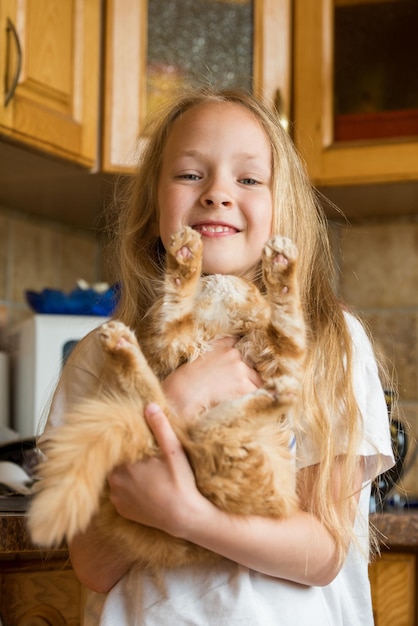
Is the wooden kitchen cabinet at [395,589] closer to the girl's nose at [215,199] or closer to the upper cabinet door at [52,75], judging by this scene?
the girl's nose at [215,199]

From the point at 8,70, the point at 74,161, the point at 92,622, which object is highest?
the point at 8,70

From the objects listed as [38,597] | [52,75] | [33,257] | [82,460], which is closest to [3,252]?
[33,257]

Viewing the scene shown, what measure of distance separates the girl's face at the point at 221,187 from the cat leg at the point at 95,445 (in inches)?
8.3

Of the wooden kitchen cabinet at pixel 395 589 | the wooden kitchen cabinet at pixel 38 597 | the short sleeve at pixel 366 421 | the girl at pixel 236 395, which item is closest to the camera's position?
the girl at pixel 236 395

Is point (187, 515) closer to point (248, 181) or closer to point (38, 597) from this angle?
point (248, 181)

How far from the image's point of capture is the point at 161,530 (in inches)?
35.5

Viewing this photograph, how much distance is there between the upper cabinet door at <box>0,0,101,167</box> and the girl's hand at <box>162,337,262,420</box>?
88cm

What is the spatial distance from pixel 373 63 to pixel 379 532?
3.59 feet

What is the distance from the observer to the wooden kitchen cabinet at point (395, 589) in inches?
57.1

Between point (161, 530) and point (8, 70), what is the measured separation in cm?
106

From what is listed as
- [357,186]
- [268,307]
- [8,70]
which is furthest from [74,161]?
[268,307]

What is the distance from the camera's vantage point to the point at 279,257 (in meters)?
0.86

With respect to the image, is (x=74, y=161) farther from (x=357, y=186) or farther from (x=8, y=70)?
(x=357, y=186)

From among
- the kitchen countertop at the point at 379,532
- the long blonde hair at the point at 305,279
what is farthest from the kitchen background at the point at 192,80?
the kitchen countertop at the point at 379,532
